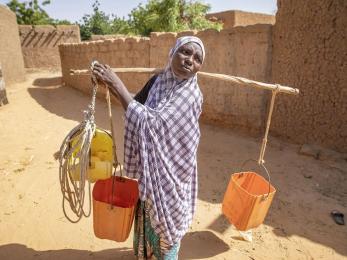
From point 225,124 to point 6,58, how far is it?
6.78 meters

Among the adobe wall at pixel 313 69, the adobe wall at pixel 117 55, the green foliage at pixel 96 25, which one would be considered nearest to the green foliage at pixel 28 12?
the green foliage at pixel 96 25

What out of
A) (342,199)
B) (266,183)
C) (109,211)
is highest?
(109,211)

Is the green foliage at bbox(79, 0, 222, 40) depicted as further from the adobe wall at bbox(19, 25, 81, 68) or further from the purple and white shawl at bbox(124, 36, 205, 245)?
the purple and white shawl at bbox(124, 36, 205, 245)

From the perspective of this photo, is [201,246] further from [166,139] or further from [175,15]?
[175,15]

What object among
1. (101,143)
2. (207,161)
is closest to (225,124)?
(207,161)

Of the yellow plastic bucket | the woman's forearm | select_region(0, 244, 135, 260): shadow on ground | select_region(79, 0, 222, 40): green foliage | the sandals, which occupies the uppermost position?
select_region(79, 0, 222, 40): green foliage

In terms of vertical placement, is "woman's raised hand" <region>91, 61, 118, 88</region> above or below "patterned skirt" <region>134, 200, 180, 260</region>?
above

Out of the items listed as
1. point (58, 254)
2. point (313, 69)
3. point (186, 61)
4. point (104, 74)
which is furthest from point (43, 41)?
point (186, 61)

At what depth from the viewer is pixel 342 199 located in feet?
11.4

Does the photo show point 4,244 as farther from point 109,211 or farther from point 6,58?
point 6,58

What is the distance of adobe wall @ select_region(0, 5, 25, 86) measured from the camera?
28.2 feet

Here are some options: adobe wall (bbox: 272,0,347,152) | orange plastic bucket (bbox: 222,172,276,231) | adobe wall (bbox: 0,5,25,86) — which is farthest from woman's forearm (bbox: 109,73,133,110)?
adobe wall (bbox: 0,5,25,86)

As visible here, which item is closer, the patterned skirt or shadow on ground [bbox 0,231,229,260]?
the patterned skirt

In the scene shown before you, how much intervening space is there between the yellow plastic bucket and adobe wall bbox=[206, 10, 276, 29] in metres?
11.9
